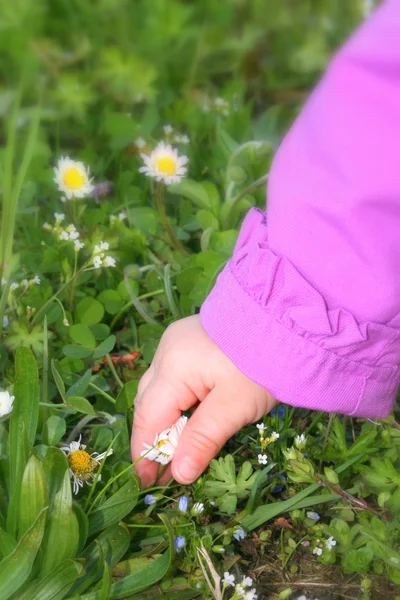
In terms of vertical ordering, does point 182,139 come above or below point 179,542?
above

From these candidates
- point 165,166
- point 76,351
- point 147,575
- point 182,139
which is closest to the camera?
point 147,575

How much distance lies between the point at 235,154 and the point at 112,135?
431 mm

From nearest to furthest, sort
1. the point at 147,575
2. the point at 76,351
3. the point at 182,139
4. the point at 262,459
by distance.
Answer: the point at 147,575
the point at 262,459
the point at 76,351
the point at 182,139

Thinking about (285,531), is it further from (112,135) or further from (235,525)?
(112,135)

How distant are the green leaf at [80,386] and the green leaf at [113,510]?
8.0 inches

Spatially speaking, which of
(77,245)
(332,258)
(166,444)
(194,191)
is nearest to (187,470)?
(166,444)

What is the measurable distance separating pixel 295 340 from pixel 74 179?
2.21 feet

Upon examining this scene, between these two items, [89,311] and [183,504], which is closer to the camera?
[183,504]

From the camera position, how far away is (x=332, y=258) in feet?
3.51

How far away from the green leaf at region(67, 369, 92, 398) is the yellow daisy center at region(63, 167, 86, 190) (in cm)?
43

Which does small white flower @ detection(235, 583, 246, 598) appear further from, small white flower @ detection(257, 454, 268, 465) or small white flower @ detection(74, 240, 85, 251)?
small white flower @ detection(74, 240, 85, 251)

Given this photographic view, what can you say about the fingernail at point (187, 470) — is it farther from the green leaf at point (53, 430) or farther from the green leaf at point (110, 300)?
the green leaf at point (110, 300)

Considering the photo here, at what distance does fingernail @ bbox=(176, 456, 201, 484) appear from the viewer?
3.92 ft

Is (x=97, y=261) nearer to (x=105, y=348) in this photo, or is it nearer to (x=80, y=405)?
(x=105, y=348)
